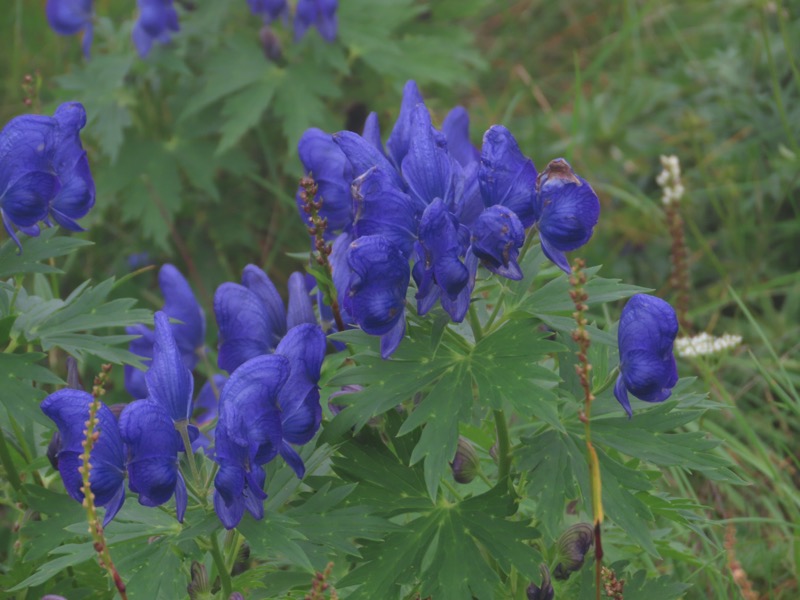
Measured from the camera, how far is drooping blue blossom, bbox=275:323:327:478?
1597 mm

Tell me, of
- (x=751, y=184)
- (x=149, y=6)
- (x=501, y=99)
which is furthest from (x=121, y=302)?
(x=501, y=99)

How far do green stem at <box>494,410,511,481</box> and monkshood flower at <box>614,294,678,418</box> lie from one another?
7.0 inches

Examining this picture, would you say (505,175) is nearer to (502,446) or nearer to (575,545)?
(502,446)

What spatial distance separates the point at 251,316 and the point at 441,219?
498 mm

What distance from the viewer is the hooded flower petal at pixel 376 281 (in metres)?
1.47

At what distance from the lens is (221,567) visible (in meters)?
1.61

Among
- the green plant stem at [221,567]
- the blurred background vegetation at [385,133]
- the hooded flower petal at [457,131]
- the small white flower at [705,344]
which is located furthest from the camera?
the blurred background vegetation at [385,133]

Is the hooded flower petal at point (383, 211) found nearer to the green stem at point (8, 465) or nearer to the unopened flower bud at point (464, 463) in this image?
the unopened flower bud at point (464, 463)

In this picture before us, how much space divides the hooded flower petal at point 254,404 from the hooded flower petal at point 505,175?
0.39 meters

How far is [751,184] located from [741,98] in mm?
381

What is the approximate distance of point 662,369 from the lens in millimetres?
1534

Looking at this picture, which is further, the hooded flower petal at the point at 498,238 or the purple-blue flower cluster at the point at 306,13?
the purple-blue flower cluster at the point at 306,13

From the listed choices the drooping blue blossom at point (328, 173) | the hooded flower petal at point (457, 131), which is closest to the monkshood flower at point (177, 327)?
the drooping blue blossom at point (328, 173)

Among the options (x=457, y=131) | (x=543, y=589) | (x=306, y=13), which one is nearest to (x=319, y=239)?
(x=457, y=131)
